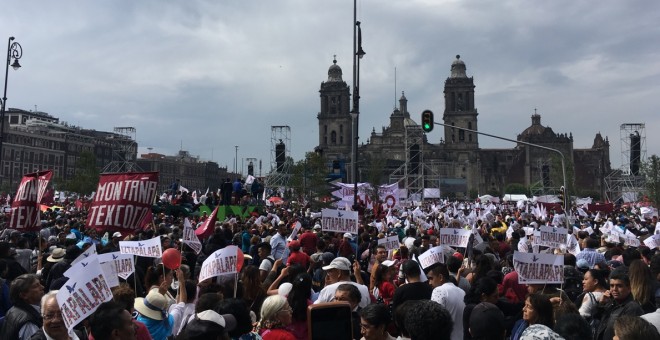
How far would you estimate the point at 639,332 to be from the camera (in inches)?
144

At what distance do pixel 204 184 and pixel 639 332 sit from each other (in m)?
153

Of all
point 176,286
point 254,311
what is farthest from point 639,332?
point 176,286

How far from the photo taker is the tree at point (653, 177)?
46809 millimetres

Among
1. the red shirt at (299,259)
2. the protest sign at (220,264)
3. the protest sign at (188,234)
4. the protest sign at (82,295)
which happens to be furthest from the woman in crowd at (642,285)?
the protest sign at (188,234)

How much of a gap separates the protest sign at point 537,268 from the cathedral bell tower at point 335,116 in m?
121

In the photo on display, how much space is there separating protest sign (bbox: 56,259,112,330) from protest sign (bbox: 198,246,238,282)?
1.86 metres

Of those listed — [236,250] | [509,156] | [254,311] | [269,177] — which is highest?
[509,156]

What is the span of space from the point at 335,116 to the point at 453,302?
405ft

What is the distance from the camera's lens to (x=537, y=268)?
6.91 meters

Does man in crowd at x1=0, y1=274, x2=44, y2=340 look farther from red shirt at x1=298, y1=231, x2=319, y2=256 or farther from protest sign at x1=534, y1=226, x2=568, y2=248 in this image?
protest sign at x1=534, y1=226, x2=568, y2=248

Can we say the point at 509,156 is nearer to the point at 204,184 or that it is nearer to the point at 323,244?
the point at 204,184

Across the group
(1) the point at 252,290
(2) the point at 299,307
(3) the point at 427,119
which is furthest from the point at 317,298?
(3) the point at 427,119

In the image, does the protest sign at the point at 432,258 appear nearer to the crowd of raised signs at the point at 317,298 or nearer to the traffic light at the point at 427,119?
the crowd of raised signs at the point at 317,298

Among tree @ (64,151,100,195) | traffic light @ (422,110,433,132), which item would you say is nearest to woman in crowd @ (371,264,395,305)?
traffic light @ (422,110,433,132)
